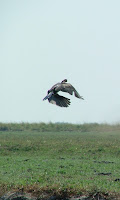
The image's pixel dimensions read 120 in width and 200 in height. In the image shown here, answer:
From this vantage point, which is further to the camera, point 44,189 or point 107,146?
point 107,146

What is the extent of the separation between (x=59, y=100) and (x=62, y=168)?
5261mm

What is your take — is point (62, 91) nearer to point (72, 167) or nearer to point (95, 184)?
point (95, 184)

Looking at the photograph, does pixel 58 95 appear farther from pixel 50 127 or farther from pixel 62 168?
pixel 50 127

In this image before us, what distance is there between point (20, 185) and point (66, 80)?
2860mm

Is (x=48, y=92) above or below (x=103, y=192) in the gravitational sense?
above

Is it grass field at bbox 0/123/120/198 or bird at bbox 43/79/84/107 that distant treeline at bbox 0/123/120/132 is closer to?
grass field at bbox 0/123/120/198

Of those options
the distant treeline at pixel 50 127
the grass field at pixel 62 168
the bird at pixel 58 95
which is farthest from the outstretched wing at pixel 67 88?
the distant treeline at pixel 50 127

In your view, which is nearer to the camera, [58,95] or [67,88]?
[67,88]

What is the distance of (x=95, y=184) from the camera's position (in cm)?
1139

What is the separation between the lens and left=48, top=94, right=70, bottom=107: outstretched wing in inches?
379

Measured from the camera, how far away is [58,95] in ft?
32.2

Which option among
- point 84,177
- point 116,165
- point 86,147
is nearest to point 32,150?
point 86,147

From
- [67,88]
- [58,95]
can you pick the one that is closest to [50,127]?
[58,95]

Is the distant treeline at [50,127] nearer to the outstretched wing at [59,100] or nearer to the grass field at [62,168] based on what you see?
the grass field at [62,168]
